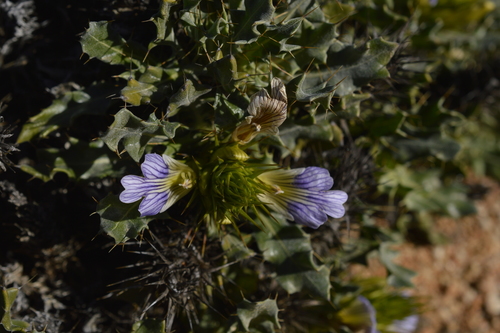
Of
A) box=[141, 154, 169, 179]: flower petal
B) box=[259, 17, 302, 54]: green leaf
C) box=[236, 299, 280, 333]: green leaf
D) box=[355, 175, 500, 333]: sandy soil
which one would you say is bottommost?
box=[355, 175, 500, 333]: sandy soil

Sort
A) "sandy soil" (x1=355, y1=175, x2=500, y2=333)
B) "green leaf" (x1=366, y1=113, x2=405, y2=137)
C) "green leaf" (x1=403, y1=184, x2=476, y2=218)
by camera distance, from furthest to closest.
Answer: "sandy soil" (x1=355, y1=175, x2=500, y2=333), "green leaf" (x1=403, y1=184, x2=476, y2=218), "green leaf" (x1=366, y1=113, x2=405, y2=137)

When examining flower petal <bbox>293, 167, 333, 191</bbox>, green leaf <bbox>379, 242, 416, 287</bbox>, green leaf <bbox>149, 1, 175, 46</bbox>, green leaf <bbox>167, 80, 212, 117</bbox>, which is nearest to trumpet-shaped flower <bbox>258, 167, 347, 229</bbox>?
flower petal <bbox>293, 167, 333, 191</bbox>

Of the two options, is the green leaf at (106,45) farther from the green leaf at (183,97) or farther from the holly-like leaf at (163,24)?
the green leaf at (183,97)

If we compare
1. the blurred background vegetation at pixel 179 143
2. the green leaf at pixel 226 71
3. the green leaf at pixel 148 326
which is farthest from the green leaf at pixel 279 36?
the green leaf at pixel 148 326

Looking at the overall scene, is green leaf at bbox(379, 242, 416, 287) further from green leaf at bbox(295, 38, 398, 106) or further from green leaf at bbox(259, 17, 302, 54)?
green leaf at bbox(259, 17, 302, 54)

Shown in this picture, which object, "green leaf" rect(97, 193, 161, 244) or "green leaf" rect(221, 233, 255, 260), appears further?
"green leaf" rect(221, 233, 255, 260)

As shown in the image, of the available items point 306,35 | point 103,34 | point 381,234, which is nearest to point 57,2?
point 103,34

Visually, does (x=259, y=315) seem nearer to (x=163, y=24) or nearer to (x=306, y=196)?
(x=306, y=196)
